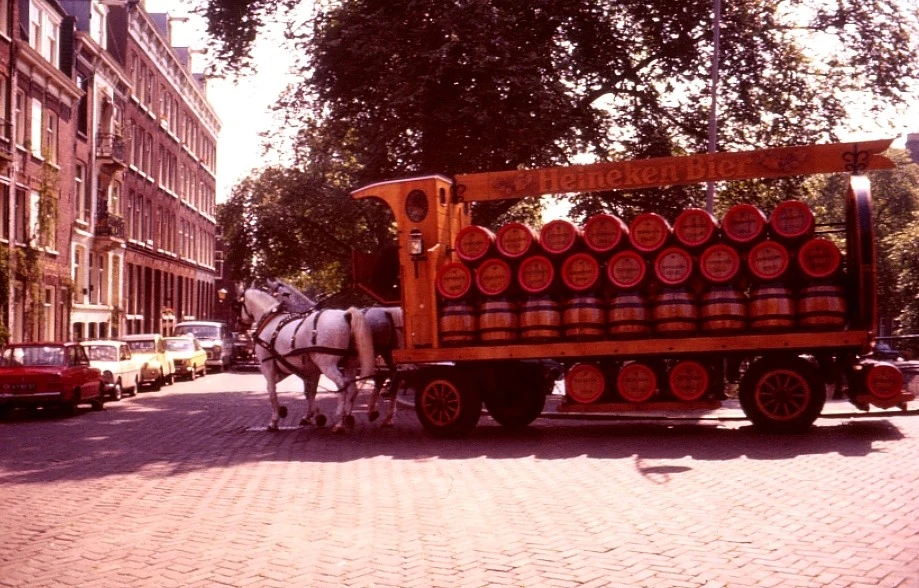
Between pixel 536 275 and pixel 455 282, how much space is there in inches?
46.9

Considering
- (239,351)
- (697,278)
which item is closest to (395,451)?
(697,278)

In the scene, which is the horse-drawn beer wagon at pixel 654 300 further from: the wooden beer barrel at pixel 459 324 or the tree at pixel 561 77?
the tree at pixel 561 77

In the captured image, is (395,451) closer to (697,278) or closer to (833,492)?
(697,278)

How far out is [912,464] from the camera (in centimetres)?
1033

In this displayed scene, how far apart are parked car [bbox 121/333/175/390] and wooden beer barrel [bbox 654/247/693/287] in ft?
65.5

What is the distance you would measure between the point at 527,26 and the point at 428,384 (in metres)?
11.1

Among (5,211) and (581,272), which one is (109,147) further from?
(581,272)

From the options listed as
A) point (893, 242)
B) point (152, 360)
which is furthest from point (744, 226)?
point (893, 242)

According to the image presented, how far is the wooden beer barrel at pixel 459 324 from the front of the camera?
14578mm

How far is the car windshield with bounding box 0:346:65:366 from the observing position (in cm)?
2091

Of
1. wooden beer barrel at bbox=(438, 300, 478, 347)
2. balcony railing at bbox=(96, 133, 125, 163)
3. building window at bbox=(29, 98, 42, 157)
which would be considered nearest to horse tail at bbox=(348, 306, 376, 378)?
wooden beer barrel at bbox=(438, 300, 478, 347)

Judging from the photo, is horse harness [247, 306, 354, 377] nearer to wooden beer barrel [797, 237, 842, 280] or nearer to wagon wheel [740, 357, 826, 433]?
wagon wheel [740, 357, 826, 433]

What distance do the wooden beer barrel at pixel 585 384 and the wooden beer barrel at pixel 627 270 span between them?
117 centimetres

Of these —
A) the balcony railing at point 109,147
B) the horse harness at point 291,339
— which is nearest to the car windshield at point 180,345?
the balcony railing at point 109,147
